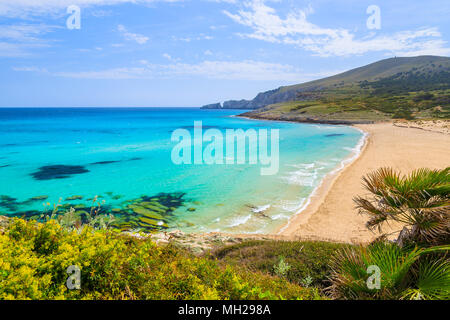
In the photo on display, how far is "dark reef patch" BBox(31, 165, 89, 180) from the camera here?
24141mm

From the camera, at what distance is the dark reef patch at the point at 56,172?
2414 cm

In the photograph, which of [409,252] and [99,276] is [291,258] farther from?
[99,276]

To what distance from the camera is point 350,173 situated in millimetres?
22828

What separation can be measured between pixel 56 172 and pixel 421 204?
29438 mm

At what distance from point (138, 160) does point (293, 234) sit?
80.4 feet

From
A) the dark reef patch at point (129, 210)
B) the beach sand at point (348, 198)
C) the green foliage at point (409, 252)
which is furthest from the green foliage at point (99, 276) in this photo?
the dark reef patch at point (129, 210)

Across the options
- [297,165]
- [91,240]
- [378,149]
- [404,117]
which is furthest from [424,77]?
[91,240]

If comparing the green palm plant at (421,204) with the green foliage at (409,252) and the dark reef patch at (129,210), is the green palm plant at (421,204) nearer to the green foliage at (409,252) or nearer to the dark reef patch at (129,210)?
the green foliage at (409,252)

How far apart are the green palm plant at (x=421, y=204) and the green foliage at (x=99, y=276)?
8.68 feet

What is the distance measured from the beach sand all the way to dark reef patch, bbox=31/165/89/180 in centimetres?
2195

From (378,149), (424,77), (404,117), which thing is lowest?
(378,149)

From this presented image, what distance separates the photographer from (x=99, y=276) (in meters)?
3.55

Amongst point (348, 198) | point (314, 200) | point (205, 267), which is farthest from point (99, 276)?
point (348, 198)
